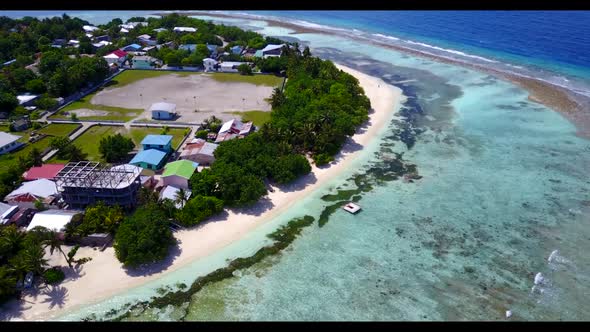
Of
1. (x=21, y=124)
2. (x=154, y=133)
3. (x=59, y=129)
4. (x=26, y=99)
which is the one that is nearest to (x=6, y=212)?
(x=154, y=133)

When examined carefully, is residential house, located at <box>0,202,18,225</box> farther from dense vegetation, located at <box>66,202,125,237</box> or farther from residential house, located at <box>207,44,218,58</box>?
residential house, located at <box>207,44,218,58</box>

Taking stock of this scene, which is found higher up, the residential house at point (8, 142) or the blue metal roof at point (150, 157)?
the blue metal roof at point (150, 157)

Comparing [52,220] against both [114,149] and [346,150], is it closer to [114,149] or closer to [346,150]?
[114,149]

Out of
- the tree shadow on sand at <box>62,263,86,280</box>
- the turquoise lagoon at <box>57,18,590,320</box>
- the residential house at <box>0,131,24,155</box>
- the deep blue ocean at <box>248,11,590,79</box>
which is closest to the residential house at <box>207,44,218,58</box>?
the deep blue ocean at <box>248,11,590,79</box>

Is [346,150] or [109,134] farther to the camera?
[109,134]

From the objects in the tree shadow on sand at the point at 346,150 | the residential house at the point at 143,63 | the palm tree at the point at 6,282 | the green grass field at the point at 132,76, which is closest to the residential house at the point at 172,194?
the palm tree at the point at 6,282

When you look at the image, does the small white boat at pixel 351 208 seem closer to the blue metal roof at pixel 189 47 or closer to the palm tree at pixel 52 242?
the palm tree at pixel 52 242

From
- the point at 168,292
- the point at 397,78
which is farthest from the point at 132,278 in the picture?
the point at 397,78
